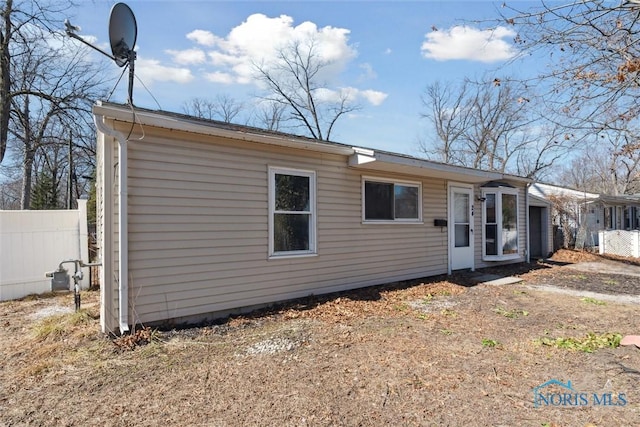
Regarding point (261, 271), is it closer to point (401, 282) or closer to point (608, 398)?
point (401, 282)

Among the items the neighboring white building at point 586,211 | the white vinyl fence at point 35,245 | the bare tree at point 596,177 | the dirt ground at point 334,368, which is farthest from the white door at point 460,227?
the bare tree at point 596,177

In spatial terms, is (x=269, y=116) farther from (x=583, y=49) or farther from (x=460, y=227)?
(x=583, y=49)

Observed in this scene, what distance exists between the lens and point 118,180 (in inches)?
176

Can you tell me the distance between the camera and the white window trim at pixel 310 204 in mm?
5914

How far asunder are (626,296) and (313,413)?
7415 mm

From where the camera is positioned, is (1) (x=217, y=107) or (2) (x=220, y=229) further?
(1) (x=217, y=107)

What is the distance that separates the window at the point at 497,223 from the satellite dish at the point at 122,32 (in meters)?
9.12

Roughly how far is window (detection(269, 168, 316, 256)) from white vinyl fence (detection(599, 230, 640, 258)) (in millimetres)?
15058

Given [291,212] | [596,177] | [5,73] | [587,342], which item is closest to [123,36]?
[291,212]

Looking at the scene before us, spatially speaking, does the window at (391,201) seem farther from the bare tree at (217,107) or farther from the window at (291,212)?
the bare tree at (217,107)

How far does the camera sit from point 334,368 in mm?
3699

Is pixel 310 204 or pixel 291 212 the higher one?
pixel 310 204

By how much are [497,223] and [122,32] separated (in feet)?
32.7

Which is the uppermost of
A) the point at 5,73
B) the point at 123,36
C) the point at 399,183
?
the point at 5,73
